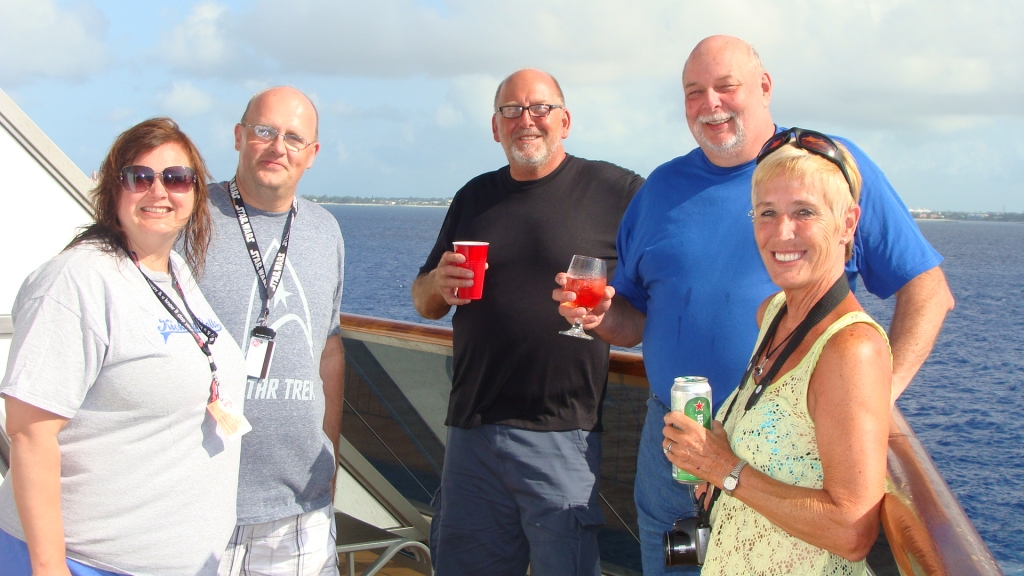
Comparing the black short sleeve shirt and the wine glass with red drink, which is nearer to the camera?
the wine glass with red drink

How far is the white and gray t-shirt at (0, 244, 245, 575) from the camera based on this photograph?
2.00 m

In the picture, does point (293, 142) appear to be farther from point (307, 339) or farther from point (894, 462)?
point (894, 462)

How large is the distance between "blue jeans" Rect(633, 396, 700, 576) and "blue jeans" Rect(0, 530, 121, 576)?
167 centimetres

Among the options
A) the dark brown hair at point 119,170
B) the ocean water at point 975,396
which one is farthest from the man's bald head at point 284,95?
the ocean water at point 975,396

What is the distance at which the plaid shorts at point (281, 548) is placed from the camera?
110 inches

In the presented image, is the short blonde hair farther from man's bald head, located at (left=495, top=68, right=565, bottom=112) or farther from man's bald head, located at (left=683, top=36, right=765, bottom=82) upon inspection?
man's bald head, located at (left=495, top=68, right=565, bottom=112)

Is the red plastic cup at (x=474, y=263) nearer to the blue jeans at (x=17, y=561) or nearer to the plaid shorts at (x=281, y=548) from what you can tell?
the plaid shorts at (x=281, y=548)

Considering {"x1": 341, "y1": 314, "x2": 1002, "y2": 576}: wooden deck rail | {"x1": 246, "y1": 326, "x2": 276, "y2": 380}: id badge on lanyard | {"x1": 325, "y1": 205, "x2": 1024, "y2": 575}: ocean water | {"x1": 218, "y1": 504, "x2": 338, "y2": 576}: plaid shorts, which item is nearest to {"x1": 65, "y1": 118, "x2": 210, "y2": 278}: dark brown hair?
{"x1": 246, "y1": 326, "x2": 276, "y2": 380}: id badge on lanyard

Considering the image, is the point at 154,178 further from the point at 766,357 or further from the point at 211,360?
the point at 766,357

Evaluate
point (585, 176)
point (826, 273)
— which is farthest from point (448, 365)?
point (826, 273)

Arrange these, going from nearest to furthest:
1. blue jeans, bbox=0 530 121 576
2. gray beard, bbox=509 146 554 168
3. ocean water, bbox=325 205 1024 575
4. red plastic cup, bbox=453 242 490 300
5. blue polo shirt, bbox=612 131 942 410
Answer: blue jeans, bbox=0 530 121 576
blue polo shirt, bbox=612 131 942 410
red plastic cup, bbox=453 242 490 300
gray beard, bbox=509 146 554 168
ocean water, bbox=325 205 1024 575

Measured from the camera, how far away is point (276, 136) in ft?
9.37

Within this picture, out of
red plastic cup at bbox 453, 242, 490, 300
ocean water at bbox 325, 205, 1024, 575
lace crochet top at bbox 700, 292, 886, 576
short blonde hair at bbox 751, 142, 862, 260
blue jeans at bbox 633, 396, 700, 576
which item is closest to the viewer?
lace crochet top at bbox 700, 292, 886, 576

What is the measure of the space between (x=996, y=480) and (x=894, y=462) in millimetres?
21909
